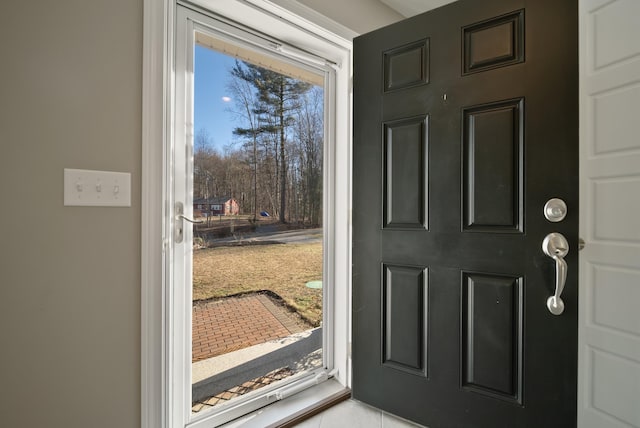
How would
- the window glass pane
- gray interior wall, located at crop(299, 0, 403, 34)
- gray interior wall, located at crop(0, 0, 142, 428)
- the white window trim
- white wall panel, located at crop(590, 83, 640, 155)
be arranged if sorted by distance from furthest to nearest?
gray interior wall, located at crop(299, 0, 403, 34) → the window glass pane → white wall panel, located at crop(590, 83, 640, 155) → the white window trim → gray interior wall, located at crop(0, 0, 142, 428)

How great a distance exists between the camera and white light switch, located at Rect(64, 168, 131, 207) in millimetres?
916

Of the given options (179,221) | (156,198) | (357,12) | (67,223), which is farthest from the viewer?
(357,12)

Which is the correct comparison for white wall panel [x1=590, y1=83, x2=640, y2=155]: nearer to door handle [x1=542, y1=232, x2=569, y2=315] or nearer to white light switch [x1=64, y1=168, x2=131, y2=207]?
A: door handle [x1=542, y1=232, x2=569, y2=315]

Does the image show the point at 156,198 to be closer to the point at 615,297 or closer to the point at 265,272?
the point at 265,272

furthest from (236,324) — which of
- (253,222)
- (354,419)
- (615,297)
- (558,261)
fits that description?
(615,297)

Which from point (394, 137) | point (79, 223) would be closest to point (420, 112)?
point (394, 137)

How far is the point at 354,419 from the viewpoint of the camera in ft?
4.85

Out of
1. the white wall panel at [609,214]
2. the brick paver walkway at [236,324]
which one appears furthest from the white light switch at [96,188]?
the white wall panel at [609,214]

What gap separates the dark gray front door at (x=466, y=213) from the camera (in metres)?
1.12

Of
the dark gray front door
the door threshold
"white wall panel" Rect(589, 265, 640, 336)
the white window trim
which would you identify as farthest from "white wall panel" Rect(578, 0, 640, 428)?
the white window trim

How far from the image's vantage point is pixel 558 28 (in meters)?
1.10

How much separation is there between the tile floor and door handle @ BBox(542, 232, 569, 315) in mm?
831

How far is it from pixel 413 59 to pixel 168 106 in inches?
43.5

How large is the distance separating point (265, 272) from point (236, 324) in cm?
29
